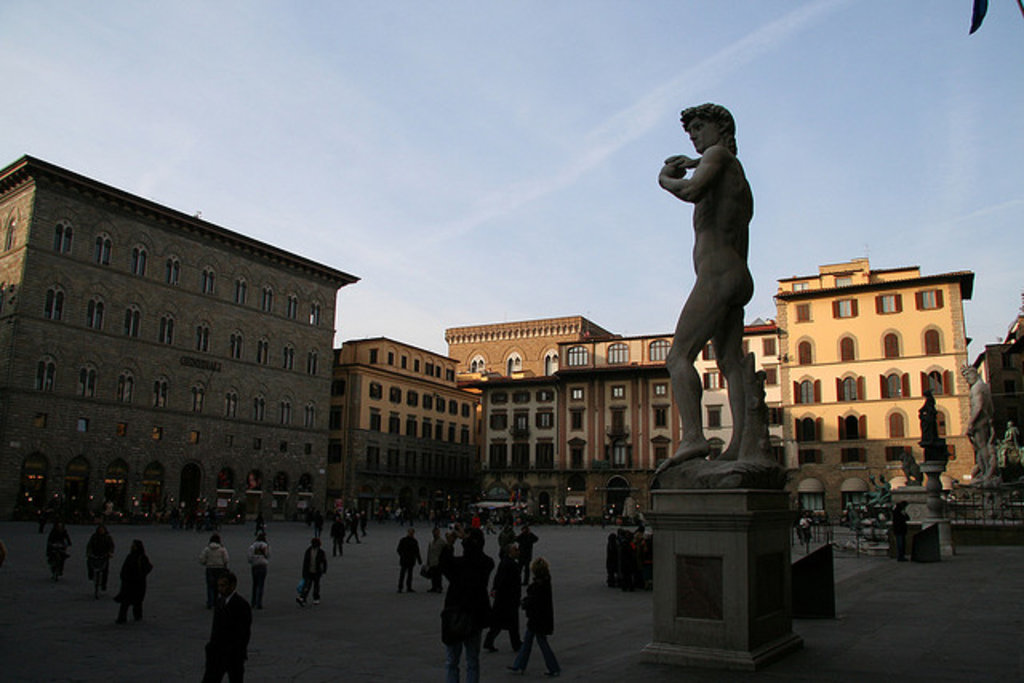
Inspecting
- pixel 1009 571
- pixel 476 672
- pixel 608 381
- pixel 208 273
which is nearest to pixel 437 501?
pixel 608 381

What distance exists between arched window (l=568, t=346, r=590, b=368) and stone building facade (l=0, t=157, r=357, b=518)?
70.4 feet

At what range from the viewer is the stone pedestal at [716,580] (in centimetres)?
655

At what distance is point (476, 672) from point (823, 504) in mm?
54674

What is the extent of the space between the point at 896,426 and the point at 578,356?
26081 millimetres

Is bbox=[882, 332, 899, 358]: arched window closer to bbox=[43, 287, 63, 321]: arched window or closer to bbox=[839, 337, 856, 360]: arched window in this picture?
bbox=[839, 337, 856, 360]: arched window

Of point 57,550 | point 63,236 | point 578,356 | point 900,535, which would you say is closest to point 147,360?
point 63,236

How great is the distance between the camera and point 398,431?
228 feet

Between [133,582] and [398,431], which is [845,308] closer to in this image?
[398,431]

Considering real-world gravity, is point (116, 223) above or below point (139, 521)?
above

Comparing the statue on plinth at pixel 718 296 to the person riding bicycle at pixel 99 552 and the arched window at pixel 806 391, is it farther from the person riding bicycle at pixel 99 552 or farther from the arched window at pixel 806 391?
the arched window at pixel 806 391

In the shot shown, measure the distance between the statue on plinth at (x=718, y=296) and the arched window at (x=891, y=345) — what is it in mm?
53680

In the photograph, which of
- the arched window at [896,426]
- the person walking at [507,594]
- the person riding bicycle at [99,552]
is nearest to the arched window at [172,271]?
the person riding bicycle at [99,552]

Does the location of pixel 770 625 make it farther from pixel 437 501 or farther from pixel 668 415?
pixel 437 501

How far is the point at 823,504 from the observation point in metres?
55.8
